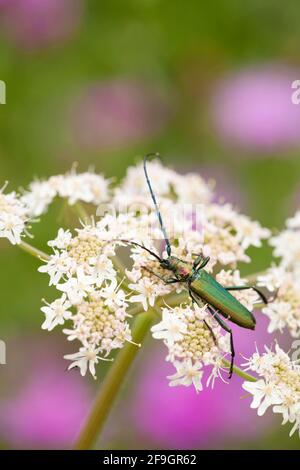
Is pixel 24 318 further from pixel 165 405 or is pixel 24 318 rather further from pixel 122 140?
pixel 122 140

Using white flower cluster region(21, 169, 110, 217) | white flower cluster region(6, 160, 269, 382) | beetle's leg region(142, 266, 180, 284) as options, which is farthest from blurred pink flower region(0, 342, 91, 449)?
beetle's leg region(142, 266, 180, 284)

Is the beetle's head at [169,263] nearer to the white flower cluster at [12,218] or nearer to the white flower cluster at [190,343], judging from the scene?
the white flower cluster at [190,343]

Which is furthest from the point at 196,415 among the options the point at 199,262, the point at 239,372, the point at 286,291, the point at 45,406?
the point at 239,372

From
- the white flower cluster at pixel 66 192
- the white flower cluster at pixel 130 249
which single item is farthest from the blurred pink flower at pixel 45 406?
the white flower cluster at pixel 66 192

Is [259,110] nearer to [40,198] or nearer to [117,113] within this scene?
[117,113]

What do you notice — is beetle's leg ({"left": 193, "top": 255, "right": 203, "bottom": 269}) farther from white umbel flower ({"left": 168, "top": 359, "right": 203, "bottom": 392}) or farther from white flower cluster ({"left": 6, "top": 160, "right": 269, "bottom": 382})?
white umbel flower ({"left": 168, "top": 359, "right": 203, "bottom": 392})

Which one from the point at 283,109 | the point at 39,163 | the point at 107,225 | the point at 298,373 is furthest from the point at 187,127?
the point at 298,373

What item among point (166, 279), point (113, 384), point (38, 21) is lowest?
point (113, 384)
